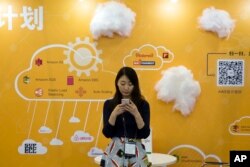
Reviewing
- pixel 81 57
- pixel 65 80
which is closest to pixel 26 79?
pixel 65 80

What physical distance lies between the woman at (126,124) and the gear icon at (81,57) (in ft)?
4.74

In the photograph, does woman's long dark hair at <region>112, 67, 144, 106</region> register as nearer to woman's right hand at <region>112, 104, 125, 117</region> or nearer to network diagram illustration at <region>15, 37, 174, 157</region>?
woman's right hand at <region>112, 104, 125, 117</region>

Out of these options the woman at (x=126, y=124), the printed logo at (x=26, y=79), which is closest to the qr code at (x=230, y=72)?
the woman at (x=126, y=124)

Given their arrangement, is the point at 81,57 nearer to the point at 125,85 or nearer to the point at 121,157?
the point at 125,85

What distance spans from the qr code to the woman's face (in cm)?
168

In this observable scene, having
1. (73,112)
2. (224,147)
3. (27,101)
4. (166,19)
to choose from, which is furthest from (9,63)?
(224,147)

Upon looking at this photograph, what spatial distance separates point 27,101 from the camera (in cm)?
372

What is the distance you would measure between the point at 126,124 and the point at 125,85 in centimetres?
25

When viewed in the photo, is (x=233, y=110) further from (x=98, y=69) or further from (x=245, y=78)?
(x=98, y=69)

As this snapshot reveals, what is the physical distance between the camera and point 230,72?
3686 mm

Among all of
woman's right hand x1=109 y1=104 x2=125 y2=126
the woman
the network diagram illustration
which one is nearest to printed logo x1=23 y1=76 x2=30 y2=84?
the network diagram illustration

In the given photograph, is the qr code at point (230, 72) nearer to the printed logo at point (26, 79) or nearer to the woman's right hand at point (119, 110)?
the woman's right hand at point (119, 110)

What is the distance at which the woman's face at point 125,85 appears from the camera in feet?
7.47

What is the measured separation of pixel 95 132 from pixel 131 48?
94 cm
